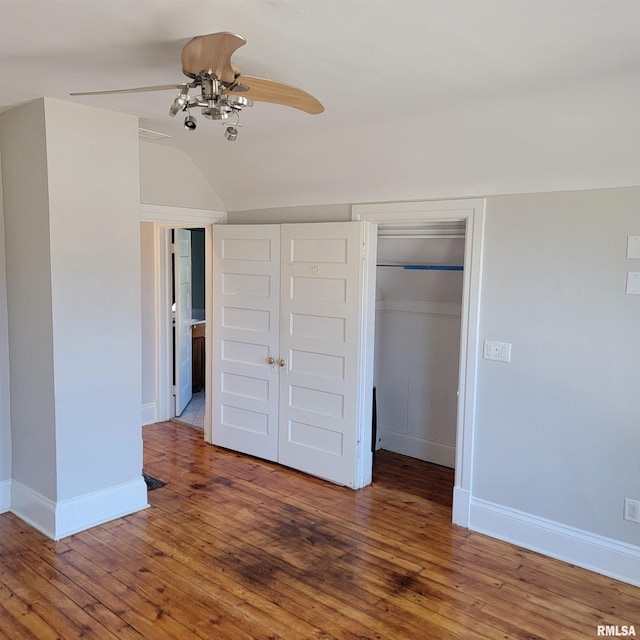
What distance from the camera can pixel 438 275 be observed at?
4.54 m

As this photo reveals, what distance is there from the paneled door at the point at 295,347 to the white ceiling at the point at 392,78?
54 centimetres

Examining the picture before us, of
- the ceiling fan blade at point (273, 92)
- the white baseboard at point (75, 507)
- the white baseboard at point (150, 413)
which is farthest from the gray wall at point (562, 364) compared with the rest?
the white baseboard at point (150, 413)

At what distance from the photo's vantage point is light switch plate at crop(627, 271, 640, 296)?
114 inches

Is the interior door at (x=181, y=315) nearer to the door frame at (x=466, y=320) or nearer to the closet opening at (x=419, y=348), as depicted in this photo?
the closet opening at (x=419, y=348)

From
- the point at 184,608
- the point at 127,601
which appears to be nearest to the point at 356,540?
the point at 184,608

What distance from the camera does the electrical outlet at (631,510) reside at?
295 centimetres

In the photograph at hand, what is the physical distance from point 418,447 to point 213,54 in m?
3.82

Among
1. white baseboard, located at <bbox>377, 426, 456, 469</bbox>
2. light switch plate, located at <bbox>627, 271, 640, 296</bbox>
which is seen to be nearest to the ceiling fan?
light switch plate, located at <bbox>627, 271, 640, 296</bbox>

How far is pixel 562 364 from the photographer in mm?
3162

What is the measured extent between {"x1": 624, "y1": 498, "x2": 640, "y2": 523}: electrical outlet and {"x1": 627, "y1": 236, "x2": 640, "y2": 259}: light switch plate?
51.5 inches

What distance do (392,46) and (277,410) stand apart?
3.02 metres

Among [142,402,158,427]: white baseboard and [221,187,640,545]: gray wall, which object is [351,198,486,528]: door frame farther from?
[142,402,158,427]: white baseboard

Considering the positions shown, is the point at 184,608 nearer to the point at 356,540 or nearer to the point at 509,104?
the point at 356,540

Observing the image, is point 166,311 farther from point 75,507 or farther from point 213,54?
point 213,54
